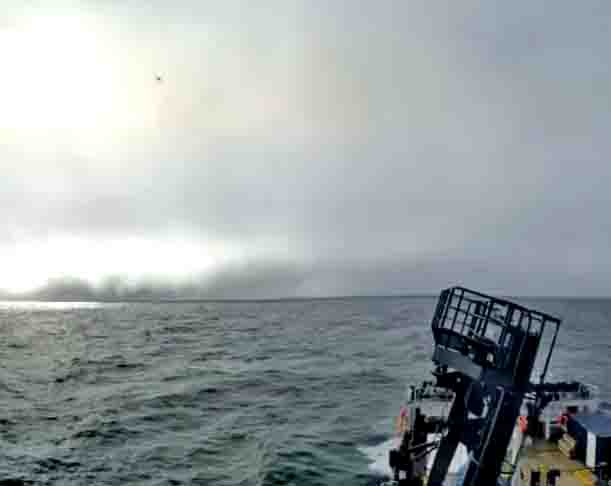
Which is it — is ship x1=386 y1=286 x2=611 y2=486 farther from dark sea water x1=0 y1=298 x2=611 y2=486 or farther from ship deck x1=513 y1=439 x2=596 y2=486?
dark sea water x1=0 y1=298 x2=611 y2=486

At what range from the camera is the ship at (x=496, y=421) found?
39.7 ft

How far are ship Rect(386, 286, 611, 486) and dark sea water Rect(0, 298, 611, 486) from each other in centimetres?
969

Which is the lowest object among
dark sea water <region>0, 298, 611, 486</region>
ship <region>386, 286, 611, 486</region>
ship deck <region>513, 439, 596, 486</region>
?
dark sea water <region>0, 298, 611, 486</region>

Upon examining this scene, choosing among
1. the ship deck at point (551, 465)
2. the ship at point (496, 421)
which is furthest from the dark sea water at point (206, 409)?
the ship at point (496, 421)

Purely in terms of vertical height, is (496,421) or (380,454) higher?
(496,421)

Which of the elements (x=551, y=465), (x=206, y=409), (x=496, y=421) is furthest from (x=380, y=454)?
(x=496, y=421)

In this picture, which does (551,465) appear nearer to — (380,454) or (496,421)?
(380,454)

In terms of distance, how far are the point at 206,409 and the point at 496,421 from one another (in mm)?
36804

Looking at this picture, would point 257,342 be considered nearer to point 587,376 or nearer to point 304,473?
point 587,376

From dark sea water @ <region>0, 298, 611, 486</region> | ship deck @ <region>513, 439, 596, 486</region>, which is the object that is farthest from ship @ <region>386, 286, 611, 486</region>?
dark sea water @ <region>0, 298, 611, 486</region>

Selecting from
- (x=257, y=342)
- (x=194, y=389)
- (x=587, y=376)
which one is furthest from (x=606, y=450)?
(x=257, y=342)

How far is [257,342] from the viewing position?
10012 cm

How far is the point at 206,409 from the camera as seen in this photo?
1756 inches

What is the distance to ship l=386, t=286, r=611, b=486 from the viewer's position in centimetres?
1209
